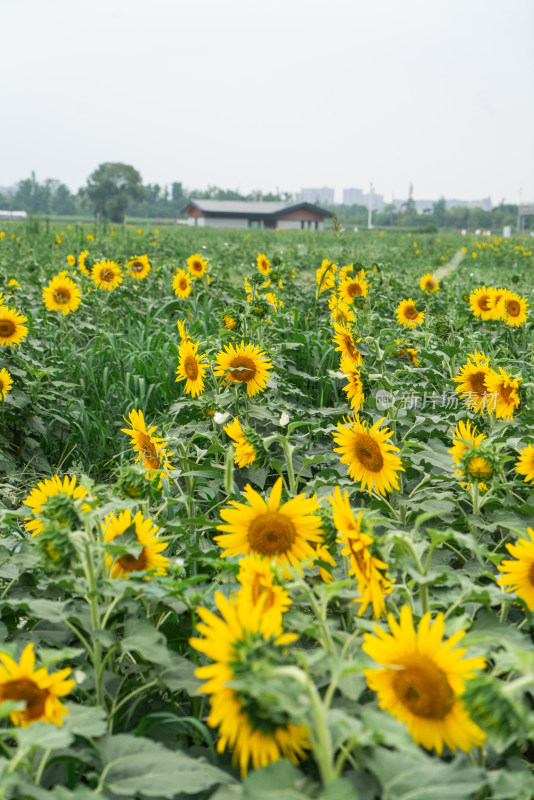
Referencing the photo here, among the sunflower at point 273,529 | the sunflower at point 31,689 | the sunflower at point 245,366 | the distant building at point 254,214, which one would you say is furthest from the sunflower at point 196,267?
the distant building at point 254,214

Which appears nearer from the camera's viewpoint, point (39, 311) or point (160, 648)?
A: point (160, 648)

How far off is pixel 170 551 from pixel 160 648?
0.98m

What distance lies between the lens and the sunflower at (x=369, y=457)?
71.9 inches

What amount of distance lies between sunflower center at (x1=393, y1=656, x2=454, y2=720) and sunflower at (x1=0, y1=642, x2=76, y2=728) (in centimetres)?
50

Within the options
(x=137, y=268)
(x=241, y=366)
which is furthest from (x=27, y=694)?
(x=137, y=268)

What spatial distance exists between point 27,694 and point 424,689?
596 mm

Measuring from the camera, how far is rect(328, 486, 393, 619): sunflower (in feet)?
3.88

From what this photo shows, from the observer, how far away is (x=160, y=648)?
1147 millimetres

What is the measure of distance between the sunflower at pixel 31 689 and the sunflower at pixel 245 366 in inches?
58.1

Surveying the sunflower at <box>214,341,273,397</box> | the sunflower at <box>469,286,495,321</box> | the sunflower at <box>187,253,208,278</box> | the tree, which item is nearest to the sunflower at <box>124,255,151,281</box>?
the sunflower at <box>187,253,208,278</box>

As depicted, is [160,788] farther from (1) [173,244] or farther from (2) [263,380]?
(1) [173,244]

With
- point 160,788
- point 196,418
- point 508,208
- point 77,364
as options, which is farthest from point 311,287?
point 508,208

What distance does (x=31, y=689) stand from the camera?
1021 mm

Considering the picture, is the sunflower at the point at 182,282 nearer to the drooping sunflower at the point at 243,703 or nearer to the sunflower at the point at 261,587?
the sunflower at the point at 261,587
